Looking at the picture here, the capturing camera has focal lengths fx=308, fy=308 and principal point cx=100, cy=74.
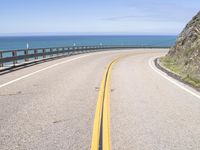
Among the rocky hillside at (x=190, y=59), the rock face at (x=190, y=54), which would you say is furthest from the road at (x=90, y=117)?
the rock face at (x=190, y=54)

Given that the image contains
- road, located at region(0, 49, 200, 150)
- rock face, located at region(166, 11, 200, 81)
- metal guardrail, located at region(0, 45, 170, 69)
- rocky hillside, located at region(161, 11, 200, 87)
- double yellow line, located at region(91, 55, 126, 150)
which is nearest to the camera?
double yellow line, located at region(91, 55, 126, 150)

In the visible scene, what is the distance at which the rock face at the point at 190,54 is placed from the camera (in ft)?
52.3

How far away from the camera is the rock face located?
15944 mm

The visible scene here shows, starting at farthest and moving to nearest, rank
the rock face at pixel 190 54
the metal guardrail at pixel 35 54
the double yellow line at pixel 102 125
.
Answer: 1. the metal guardrail at pixel 35 54
2. the rock face at pixel 190 54
3. the double yellow line at pixel 102 125

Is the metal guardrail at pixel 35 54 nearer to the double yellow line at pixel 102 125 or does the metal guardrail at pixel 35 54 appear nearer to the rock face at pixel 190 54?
the rock face at pixel 190 54

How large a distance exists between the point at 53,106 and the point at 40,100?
3.38 feet

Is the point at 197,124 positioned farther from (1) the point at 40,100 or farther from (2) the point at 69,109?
(1) the point at 40,100

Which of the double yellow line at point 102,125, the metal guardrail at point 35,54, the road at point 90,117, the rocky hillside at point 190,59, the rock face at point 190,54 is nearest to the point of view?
the double yellow line at point 102,125

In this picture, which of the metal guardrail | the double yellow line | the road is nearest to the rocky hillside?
the road

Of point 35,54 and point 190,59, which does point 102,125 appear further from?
point 35,54

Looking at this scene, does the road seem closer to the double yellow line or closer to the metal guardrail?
the double yellow line

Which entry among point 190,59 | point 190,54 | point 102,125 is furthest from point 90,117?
point 190,54

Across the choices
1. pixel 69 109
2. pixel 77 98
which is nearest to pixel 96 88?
pixel 77 98

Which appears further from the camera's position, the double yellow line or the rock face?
the rock face
